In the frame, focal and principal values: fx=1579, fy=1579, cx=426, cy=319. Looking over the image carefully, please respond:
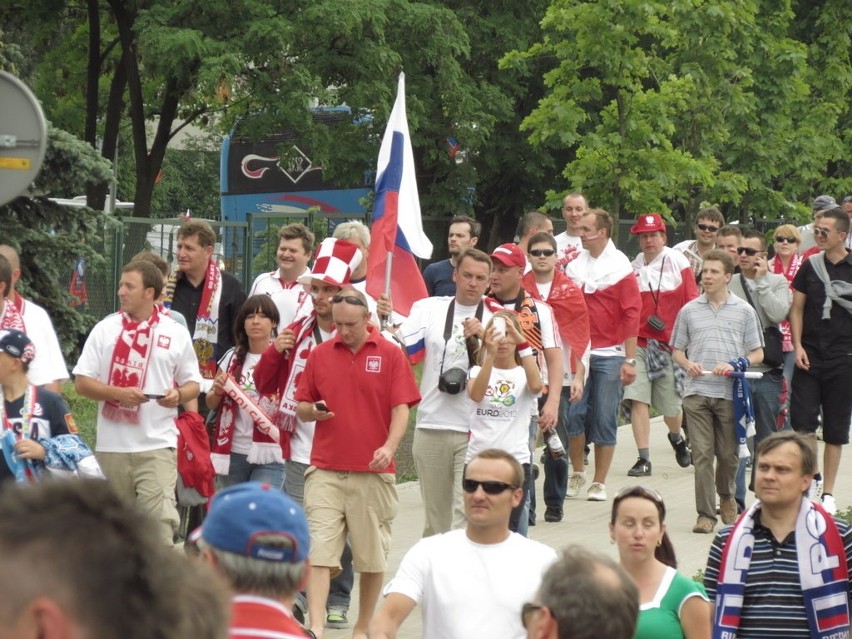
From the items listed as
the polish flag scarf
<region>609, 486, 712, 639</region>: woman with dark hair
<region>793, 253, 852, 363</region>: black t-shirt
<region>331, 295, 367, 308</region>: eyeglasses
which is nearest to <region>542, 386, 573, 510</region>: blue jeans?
<region>793, 253, 852, 363</region>: black t-shirt

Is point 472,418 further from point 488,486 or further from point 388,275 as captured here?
point 488,486

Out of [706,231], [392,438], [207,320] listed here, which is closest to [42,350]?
[392,438]

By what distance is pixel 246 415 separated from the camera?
8633 mm

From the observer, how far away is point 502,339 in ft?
27.9

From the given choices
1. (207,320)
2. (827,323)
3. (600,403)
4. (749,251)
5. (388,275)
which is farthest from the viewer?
(600,403)

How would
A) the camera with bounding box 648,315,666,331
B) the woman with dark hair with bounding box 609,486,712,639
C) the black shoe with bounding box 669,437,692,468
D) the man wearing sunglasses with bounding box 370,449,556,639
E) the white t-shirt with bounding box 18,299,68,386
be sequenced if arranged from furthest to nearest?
the black shoe with bounding box 669,437,692,468, the camera with bounding box 648,315,666,331, the white t-shirt with bounding box 18,299,68,386, the man wearing sunglasses with bounding box 370,449,556,639, the woman with dark hair with bounding box 609,486,712,639

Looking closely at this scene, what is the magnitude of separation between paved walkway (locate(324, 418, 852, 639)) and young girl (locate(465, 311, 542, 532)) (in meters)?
1.07

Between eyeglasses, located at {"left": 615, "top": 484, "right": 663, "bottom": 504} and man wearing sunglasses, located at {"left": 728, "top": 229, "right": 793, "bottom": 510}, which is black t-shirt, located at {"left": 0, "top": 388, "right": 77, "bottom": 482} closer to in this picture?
eyeglasses, located at {"left": 615, "top": 484, "right": 663, "bottom": 504}

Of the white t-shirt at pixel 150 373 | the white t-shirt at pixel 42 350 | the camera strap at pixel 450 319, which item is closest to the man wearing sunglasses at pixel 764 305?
the camera strap at pixel 450 319

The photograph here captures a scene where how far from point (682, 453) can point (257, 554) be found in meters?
10.9

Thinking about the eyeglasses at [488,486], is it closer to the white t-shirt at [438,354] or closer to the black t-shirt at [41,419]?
the black t-shirt at [41,419]

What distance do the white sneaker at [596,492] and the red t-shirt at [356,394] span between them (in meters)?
4.33

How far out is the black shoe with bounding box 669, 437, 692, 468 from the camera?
13477mm

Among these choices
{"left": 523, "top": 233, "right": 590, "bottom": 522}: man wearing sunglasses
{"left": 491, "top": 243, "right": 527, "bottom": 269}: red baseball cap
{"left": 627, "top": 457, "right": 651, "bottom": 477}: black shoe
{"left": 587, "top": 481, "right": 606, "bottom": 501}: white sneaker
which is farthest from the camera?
{"left": 627, "top": 457, "right": 651, "bottom": 477}: black shoe
